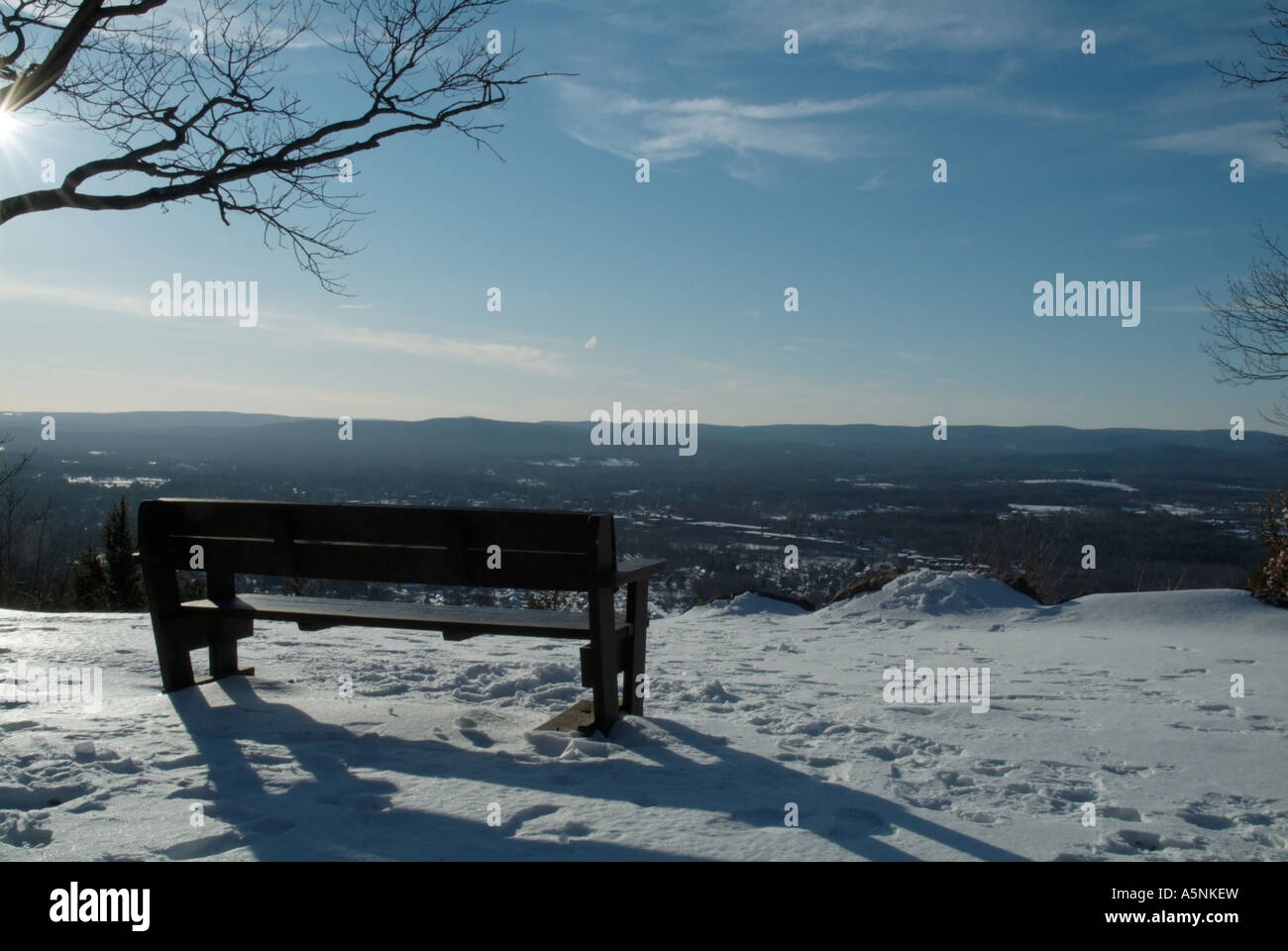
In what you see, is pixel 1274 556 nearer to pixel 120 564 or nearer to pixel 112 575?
pixel 120 564

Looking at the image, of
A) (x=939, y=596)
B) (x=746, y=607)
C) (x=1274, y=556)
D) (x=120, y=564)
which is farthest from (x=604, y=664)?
(x=120, y=564)

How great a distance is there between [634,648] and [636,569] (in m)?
0.58

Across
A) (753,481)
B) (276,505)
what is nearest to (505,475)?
(753,481)

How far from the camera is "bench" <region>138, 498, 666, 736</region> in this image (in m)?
4.41

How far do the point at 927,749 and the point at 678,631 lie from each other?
5.15 m

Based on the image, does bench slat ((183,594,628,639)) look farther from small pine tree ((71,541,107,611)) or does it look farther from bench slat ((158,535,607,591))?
small pine tree ((71,541,107,611))

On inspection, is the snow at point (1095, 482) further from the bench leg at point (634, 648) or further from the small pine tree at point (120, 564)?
the bench leg at point (634, 648)

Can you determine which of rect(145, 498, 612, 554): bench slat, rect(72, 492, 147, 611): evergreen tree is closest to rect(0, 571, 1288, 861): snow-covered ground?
rect(145, 498, 612, 554): bench slat

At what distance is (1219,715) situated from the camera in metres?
5.39

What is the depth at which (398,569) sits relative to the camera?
468 cm

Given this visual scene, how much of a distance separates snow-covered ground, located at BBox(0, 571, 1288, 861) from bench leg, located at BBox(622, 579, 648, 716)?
0.21 metres

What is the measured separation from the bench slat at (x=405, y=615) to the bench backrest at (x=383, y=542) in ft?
0.72
